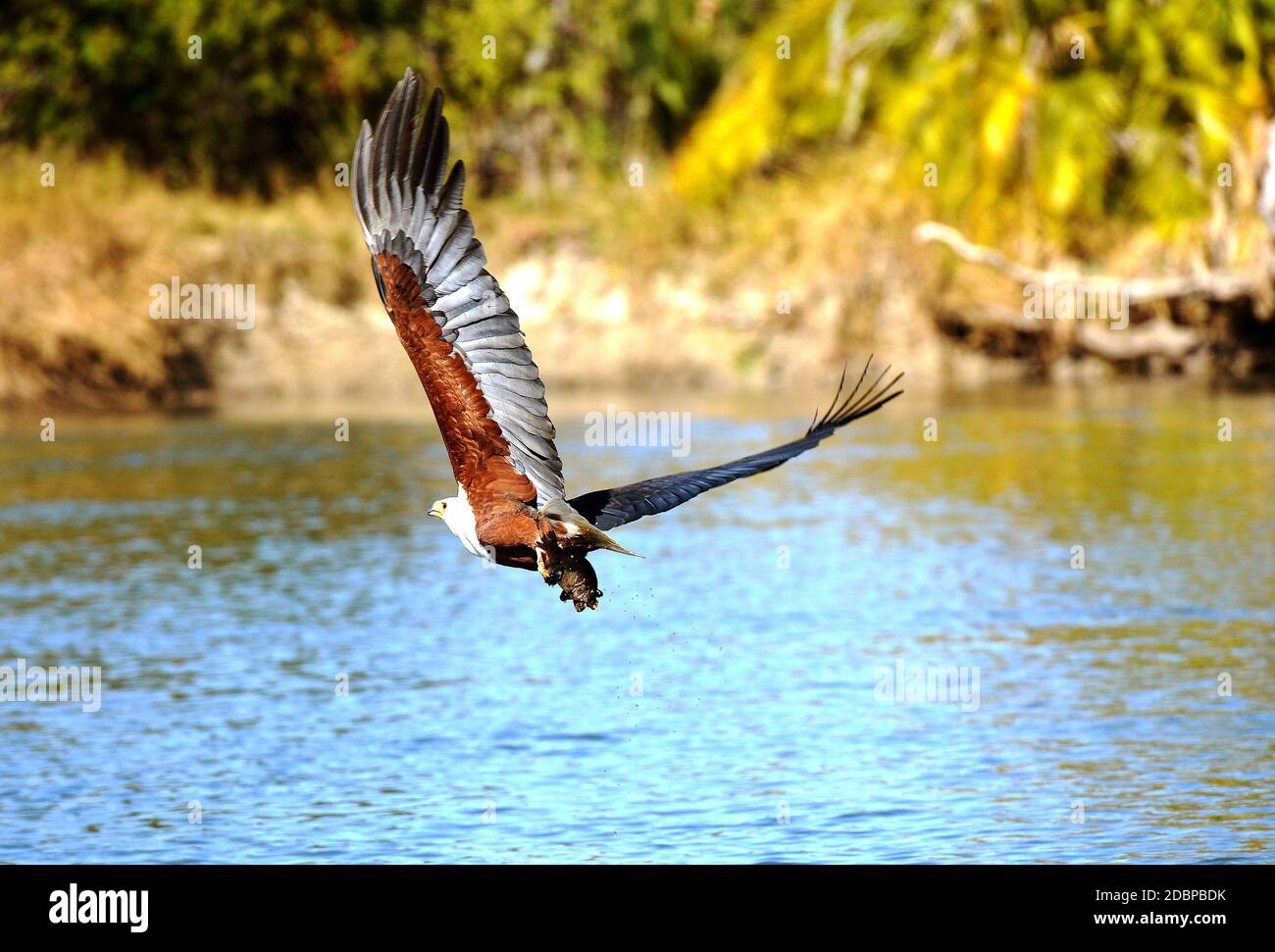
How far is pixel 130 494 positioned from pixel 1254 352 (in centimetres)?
1660

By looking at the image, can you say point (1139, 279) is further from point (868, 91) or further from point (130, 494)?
point (130, 494)

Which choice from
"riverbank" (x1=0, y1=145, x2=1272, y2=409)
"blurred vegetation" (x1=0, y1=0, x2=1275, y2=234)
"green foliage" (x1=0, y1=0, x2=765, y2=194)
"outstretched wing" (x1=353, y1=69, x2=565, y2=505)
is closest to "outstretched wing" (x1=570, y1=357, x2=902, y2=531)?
"outstretched wing" (x1=353, y1=69, x2=565, y2=505)

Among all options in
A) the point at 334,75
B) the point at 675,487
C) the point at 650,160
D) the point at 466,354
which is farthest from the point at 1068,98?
the point at 466,354

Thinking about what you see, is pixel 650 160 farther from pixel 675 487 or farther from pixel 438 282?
pixel 438 282

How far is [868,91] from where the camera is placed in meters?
33.8

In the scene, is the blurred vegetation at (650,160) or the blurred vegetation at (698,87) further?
the blurred vegetation at (650,160)

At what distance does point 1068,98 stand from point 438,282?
74.8 ft

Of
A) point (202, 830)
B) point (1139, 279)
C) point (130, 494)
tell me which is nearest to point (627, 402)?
point (1139, 279)

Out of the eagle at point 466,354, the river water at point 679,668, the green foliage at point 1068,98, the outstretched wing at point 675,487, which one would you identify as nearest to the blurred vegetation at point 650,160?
the green foliage at point 1068,98

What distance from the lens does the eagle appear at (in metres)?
8.59

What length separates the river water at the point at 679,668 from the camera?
10.4m

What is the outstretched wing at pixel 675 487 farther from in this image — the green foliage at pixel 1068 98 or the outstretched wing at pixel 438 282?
the green foliage at pixel 1068 98

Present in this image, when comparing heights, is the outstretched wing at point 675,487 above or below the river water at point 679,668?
above

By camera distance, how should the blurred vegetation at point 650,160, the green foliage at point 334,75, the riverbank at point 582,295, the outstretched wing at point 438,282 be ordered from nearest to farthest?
the outstretched wing at point 438,282, the blurred vegetation at point 650,160, the riverbank at point 582,295, the green foliage at point 334,75
